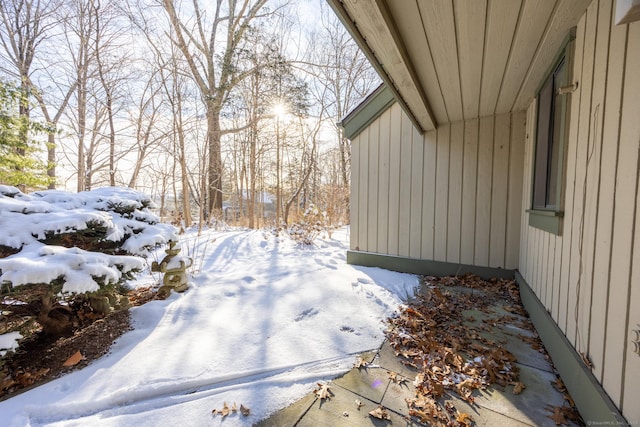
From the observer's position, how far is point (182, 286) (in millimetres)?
2701

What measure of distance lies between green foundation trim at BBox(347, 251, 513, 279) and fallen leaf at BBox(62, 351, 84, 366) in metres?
3.06

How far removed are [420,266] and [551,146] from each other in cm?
193

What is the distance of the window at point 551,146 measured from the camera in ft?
5.47

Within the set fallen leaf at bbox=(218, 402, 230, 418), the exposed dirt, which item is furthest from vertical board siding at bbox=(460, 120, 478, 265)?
the exposed dirt

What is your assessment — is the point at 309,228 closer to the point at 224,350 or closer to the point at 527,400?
the point at 224,350

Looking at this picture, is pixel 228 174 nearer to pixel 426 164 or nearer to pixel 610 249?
pixel 426 164

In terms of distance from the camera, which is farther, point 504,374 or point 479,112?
point 479,112

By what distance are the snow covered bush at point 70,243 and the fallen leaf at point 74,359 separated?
40 cm

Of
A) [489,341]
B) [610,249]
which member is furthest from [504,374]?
[610,249]

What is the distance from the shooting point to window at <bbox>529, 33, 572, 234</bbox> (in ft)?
5.47

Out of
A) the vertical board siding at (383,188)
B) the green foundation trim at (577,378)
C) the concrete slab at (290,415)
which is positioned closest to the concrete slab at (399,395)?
the concrete slab at (290,415)

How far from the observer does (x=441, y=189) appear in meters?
3.25

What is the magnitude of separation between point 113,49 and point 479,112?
10.3 meters

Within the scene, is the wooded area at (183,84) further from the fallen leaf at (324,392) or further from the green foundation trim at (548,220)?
the fallen leaf at (324,392)
